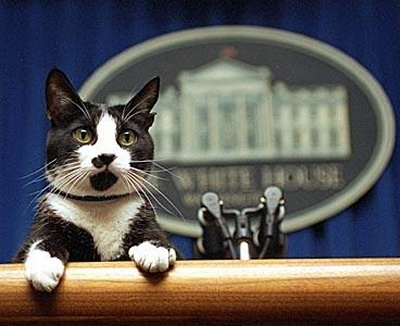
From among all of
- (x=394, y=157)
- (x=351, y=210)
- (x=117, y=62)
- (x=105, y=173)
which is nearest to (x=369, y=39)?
(x=394, y=157)

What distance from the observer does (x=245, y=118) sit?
1756 millimetres

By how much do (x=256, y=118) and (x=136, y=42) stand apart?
12.8 inches

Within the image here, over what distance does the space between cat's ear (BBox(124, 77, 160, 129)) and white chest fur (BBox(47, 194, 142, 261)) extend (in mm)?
92

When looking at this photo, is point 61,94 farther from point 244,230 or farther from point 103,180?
point 244,230

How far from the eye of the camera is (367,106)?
171cm

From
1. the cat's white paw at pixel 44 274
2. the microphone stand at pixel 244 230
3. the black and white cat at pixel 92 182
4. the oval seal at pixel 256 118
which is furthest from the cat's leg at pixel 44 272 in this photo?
the oval seal at pixel 256 118

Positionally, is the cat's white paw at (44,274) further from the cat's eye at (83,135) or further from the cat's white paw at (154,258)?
the cat's eye at (83,135)

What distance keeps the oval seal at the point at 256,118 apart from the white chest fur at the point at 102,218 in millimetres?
830

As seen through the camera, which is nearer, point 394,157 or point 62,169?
point 62,169

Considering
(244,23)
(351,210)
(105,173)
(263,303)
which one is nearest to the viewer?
(263,303)

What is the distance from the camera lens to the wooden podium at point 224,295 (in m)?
0.60

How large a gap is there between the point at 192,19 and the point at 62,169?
3.54 feet

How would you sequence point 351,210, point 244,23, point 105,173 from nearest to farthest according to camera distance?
point 105,173, point 351,210, point 244,23

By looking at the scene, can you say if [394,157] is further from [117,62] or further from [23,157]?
[23,157]
